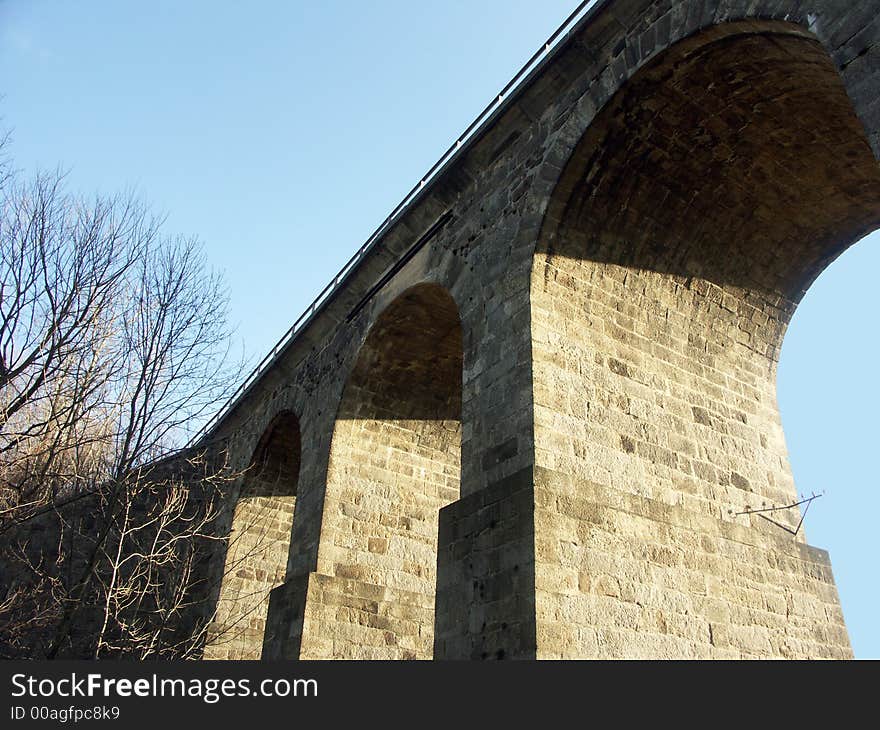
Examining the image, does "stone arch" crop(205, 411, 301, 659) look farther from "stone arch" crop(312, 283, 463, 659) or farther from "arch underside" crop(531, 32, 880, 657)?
"arch underside" crop(531, 32, 880, 657)

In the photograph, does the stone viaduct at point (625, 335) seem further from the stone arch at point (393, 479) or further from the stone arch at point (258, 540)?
the stone arch at point (258, 540)

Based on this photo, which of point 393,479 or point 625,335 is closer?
point 625,335

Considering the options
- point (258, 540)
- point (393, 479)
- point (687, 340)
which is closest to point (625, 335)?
point (687, 340)

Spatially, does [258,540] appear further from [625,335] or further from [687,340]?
[687,340]

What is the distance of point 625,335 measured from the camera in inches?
324

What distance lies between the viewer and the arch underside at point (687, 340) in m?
6.51

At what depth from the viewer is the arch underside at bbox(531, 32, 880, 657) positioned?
6.51m

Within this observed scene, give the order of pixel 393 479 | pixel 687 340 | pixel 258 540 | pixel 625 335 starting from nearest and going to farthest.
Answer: pixel 625 335 < pixel 687 340 < pixel 393 479 < pixel 258 540

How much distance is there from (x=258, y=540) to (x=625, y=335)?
899cm

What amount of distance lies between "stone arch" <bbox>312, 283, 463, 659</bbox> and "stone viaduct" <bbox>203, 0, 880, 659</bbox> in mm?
49

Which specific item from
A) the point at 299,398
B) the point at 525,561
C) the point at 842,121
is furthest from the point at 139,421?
the point at 842,121

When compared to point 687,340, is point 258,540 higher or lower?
lower

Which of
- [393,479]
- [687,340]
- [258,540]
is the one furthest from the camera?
[258,540]

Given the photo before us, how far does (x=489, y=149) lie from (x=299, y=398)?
6.01m
